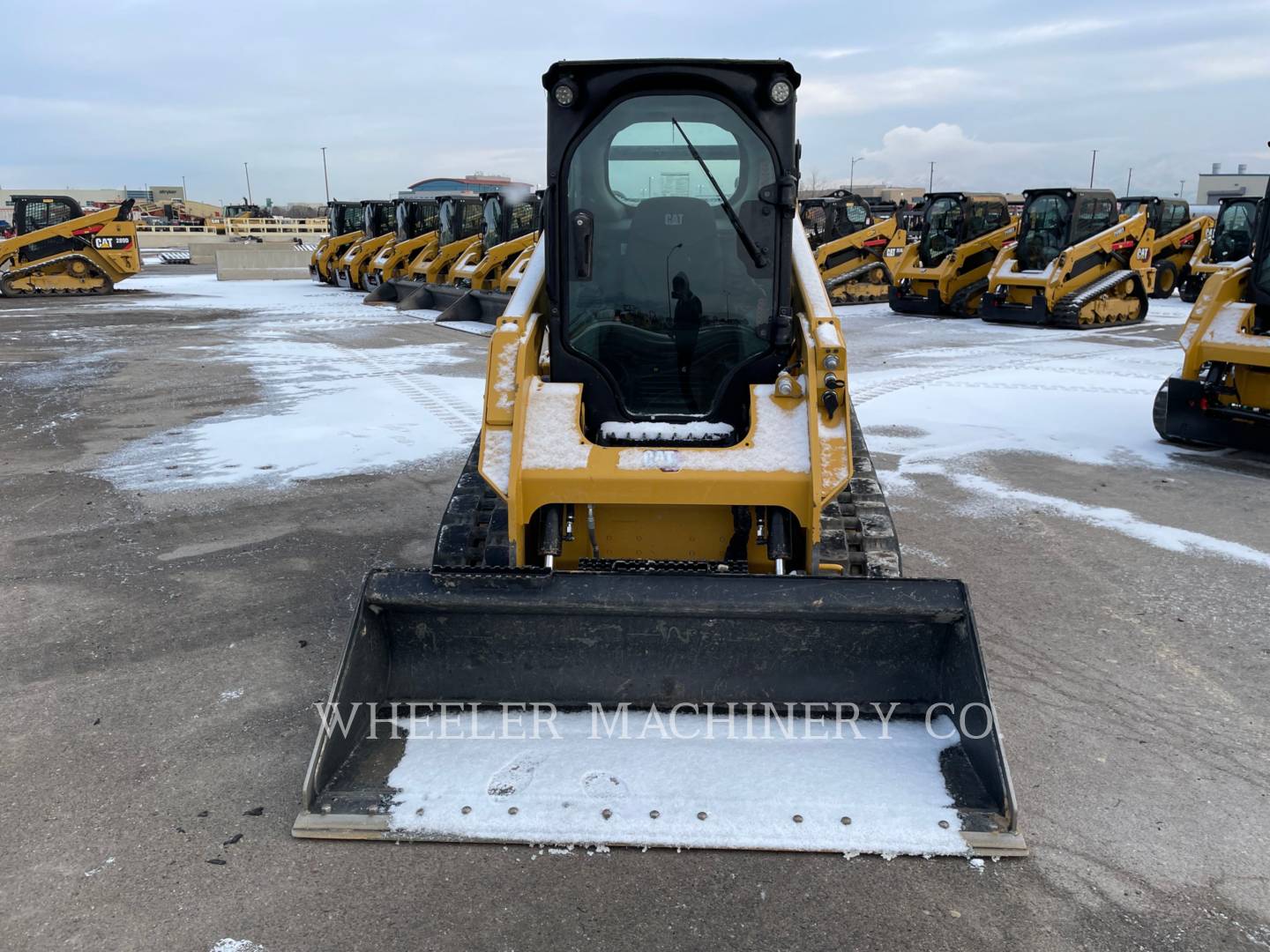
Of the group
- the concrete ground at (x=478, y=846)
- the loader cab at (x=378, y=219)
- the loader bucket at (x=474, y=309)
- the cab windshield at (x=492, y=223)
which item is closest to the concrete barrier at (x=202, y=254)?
the loader cab at (x=378, y=219)

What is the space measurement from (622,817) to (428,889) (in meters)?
0.61

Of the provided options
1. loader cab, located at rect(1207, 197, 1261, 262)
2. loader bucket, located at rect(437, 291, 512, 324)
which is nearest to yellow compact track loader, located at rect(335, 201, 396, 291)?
loader bucket, located at rect(437, 291, 512, 324)

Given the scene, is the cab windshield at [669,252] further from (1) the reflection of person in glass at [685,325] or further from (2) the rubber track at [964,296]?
(2) the rubber track at [964,296]

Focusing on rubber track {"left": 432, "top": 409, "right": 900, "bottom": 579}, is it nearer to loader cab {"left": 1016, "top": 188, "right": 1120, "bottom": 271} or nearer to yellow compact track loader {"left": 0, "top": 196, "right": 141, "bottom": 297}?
loader cab {"left": 1016, "top": 188, "right": 1120, "bottom": 271}

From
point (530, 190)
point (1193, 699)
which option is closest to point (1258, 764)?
point (1193, 699)

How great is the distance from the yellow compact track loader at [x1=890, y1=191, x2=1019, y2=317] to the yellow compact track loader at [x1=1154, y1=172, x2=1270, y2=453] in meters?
10.7

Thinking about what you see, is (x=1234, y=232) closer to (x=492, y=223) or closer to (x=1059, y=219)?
(x=1059, y=219)

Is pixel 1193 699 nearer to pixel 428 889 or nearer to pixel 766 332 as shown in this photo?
pixel 766 332

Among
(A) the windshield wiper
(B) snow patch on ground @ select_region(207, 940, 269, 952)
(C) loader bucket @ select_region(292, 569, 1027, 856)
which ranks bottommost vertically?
(B) snow patch on ground @ select_region(207, 940, 269, 952)

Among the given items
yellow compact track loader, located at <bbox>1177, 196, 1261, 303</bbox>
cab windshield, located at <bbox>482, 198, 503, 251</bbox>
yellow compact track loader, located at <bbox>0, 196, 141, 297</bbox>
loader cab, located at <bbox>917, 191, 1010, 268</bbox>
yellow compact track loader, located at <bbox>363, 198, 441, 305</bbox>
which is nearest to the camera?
loader cab, located at <bbox>917, 191, 1010, 268</bbox>

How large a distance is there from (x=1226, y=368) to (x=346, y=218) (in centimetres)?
2611

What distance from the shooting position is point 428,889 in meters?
2.80

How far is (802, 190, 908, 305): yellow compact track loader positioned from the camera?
20406 mm

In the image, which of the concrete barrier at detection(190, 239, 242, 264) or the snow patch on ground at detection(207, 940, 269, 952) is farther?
the concrete barrier at detection(190, 239, 242, 264)
